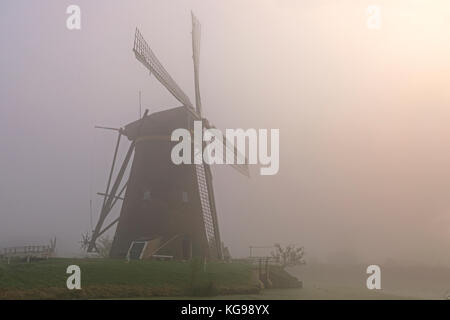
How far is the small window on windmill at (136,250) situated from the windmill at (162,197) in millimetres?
86

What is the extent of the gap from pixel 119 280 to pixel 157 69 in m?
14.8

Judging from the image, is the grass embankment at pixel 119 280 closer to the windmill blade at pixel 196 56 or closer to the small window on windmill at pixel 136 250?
the small window on windmill at pixel 136 250

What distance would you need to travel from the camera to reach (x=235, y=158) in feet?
112

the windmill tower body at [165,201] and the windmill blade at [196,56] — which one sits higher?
the windmill blade at [196,56]

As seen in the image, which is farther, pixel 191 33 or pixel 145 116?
pixel 191 33

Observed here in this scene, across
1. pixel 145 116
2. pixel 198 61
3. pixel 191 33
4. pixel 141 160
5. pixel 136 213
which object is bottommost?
pixel 136 213

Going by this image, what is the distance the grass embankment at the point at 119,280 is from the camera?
58.4ft

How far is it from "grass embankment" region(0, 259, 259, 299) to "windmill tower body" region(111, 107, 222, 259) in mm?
3991

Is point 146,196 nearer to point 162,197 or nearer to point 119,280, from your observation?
point 162,197

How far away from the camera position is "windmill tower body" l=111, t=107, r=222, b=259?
27328 millimetres

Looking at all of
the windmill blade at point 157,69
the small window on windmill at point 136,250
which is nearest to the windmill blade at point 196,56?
the windmill blade at point 157,69
